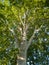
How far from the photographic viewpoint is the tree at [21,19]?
506 inches

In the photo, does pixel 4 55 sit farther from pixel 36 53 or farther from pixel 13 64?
pixel 36 53

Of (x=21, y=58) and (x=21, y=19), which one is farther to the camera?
(x=21, y=19)

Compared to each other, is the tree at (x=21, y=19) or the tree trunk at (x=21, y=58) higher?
the tree at (x=21, y=19)

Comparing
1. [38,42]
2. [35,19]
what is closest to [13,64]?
[38,42]

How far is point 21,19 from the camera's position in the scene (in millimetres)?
15250

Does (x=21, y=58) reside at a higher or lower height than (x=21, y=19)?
lower

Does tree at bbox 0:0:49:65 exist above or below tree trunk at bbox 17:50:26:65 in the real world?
above

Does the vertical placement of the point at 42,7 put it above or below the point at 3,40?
above

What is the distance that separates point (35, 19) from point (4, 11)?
95.1 inches

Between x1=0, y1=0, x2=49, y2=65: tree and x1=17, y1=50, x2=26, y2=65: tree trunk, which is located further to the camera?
x1=17, y1=50, x2=26, y2=65: tree trunk

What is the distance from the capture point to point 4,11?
13.4 meters

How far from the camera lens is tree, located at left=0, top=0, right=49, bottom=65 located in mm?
12865

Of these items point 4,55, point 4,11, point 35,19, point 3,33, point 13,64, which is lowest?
point 13,64

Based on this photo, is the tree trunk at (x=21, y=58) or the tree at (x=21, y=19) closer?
the tree at (x=21, y=19)
